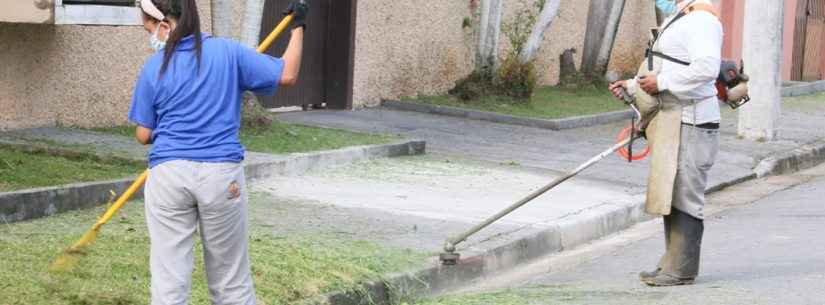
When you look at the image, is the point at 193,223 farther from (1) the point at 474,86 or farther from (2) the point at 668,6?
(1) the point at 474,86

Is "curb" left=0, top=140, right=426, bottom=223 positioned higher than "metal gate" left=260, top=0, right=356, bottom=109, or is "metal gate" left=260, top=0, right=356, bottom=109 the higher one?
"metal gate" left=260, top=0, right=356, bottom=109

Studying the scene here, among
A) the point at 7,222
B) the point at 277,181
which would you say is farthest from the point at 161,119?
the point at 277,181

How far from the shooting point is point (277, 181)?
11.8 meters

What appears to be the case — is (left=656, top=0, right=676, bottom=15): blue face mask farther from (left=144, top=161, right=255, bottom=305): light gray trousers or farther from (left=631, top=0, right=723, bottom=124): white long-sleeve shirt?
(left=144, top=161, right=255, bottom=305): light gray trousers

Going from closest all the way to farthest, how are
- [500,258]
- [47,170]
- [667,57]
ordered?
[667,57], [500,258], [47,170]

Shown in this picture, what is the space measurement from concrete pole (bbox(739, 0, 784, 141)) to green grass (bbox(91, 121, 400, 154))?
4728 mm

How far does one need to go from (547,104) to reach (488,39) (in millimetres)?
1391

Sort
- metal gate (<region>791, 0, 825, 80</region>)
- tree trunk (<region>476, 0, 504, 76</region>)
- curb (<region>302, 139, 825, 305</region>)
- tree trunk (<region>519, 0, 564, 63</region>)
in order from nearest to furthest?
curb (<region>302, 139, 825, 305</region>), tree trunk (<region>476, 0, 504, 76</region>), tree trunk (<region>519, 0, 564, 63</region>), metal gate (<region>791, 0, 825, 80</region>)

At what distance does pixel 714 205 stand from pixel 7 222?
6258mm

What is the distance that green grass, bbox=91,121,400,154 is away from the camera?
1302 cm

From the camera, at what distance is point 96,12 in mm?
12930

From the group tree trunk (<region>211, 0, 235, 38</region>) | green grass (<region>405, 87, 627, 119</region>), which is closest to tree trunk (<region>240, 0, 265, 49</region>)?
tree trunk (<region>211, 0, 235, 38</region>)

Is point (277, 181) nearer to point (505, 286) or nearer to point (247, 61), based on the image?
point (505, 286)

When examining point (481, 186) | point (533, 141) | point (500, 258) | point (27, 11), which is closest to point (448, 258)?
point (500, 258)
